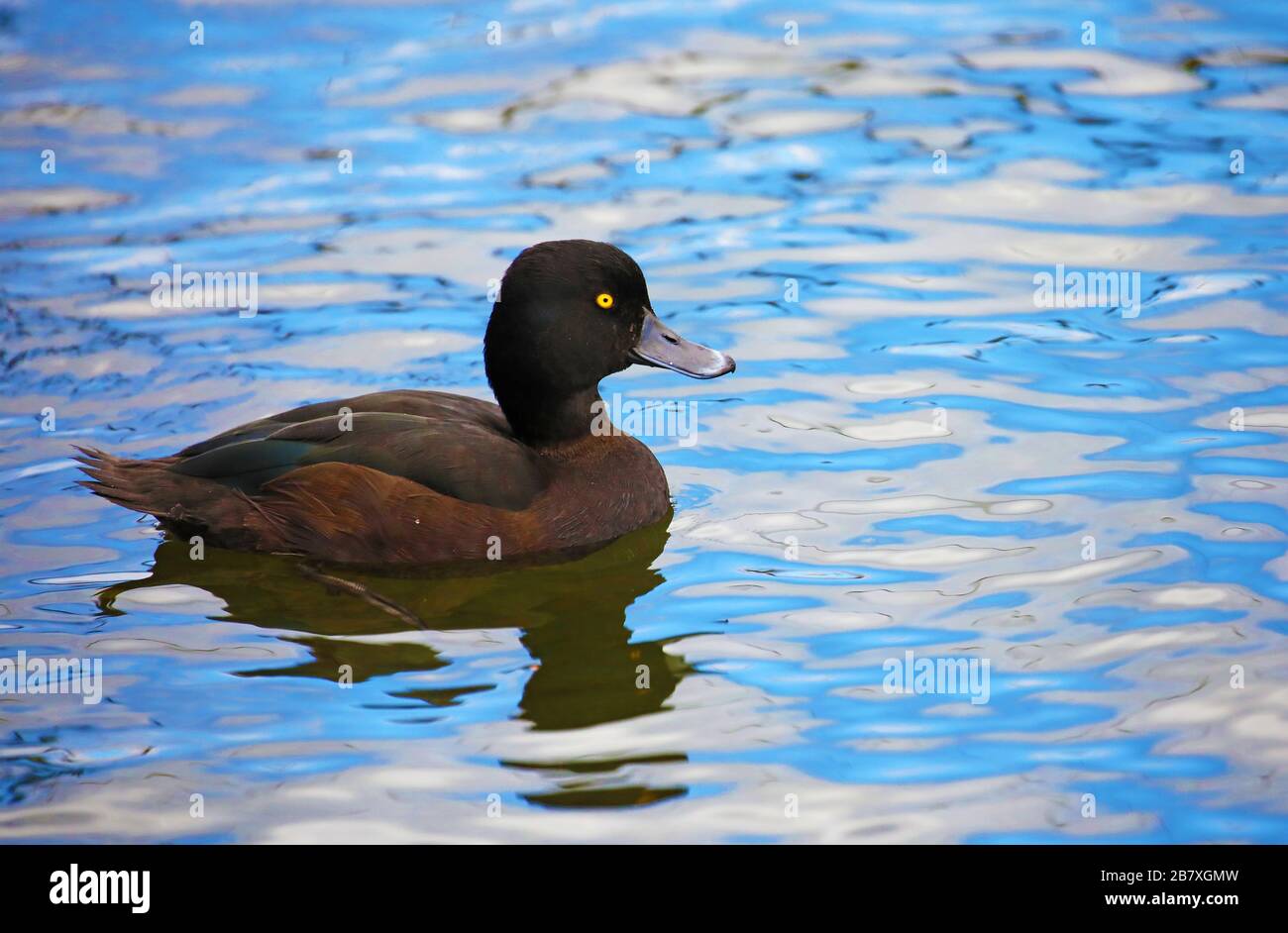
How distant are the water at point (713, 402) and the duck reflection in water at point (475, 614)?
1.0 inches

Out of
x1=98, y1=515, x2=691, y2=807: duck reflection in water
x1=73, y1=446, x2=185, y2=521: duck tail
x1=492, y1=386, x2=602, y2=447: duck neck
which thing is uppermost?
x1=492, y1=386, x2=602, y2=447: duck neck

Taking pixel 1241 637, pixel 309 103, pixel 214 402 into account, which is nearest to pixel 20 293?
pixel 214 402

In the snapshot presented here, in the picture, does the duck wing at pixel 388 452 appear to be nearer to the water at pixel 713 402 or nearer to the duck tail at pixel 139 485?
the duck tail at pixel 139 485

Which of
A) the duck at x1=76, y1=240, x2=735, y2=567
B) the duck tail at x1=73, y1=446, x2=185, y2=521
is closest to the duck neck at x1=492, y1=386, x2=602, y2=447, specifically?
the duck at x1=76, y1=240, x2=735, y2=567

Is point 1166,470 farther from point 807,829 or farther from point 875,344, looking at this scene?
point 807,829

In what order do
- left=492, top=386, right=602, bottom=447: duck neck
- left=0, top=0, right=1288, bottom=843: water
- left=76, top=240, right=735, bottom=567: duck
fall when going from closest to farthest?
left=0, top=0, right=1288, bottom=843: water → left=76, top=240, right=735, bottom=567: duck → left=492, top=386, right=602, bottom=447: duck neck

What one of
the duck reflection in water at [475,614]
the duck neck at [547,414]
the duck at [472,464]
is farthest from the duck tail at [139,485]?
the duck neck at [547,414]

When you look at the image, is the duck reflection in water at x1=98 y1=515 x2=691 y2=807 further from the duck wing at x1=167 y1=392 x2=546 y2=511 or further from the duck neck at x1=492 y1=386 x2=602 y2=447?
the duck neck at x1=492 y1=386 x2=602 y2=447

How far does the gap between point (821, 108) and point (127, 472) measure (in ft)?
22.6

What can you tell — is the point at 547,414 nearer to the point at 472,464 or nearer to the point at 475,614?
the point at 472,464

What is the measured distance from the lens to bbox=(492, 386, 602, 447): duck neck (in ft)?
24.0

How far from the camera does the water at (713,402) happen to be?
5551 mm

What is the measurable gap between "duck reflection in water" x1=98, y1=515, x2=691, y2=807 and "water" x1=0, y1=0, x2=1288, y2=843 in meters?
0.02

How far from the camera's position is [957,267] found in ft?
32.6
